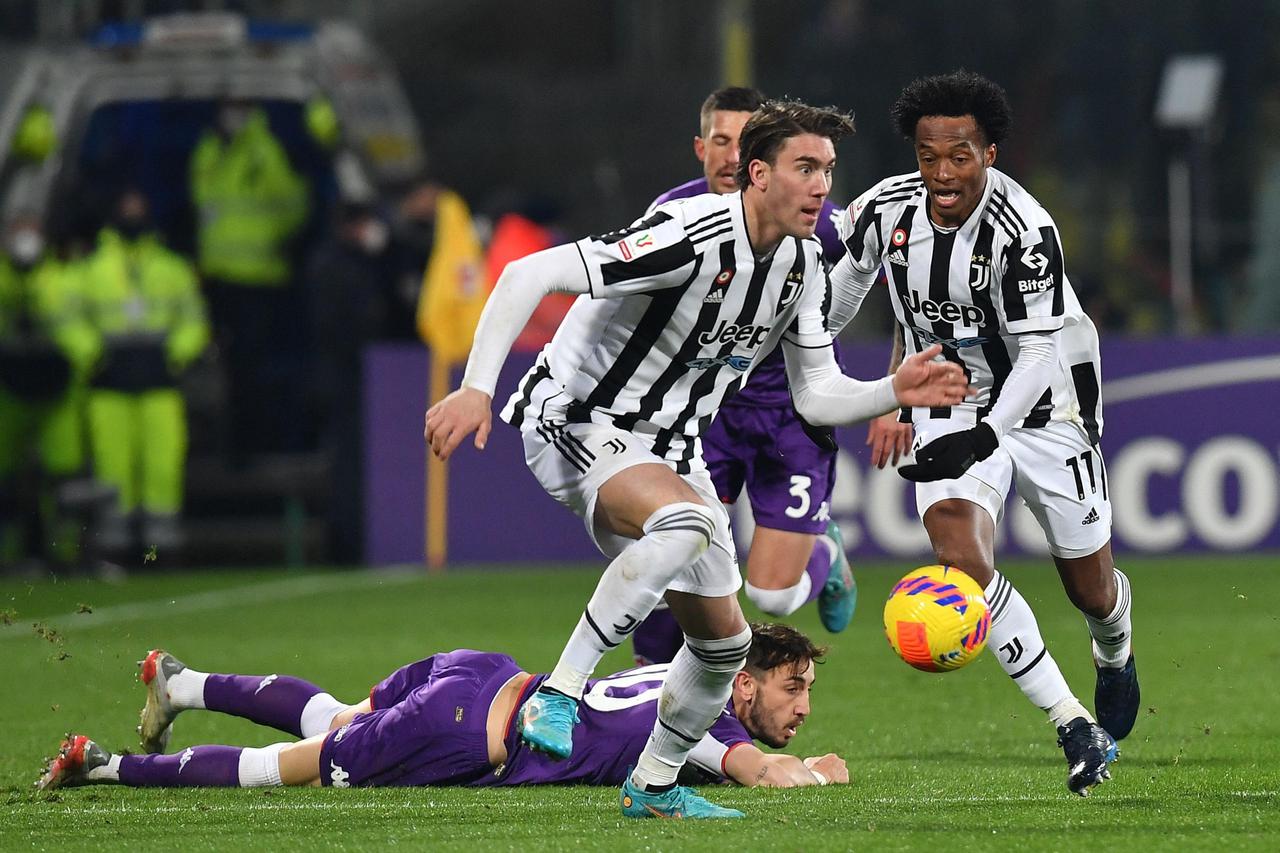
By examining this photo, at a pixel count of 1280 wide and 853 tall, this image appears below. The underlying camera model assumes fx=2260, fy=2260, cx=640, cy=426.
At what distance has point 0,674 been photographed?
9.93m

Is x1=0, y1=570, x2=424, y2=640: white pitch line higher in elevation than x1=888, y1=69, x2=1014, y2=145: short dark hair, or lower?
lower

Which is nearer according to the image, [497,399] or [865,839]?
[865,839]

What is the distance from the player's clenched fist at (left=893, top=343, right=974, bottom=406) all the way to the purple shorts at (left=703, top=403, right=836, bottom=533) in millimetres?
2620

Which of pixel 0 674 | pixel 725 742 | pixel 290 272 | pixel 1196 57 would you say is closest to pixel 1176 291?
pixel 1196 57

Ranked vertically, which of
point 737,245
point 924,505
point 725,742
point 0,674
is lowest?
point 0,674

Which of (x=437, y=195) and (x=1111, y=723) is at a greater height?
(x=437, y=195)

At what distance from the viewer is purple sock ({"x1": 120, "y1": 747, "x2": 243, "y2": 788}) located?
6.62 meters

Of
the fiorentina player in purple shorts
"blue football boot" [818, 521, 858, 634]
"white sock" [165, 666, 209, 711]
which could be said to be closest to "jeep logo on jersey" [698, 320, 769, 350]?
"white sock" [165, 666, 209, 711]

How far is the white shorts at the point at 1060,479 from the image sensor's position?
701 centimetres

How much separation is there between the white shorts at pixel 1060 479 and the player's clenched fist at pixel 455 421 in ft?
6.02

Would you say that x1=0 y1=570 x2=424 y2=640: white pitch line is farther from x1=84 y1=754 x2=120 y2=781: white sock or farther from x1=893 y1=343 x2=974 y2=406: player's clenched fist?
x1=893 y1=343 x2=974 y2=406: player's clenched fist

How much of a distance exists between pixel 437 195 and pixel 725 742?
8892mm

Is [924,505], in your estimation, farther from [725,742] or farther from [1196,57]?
[1196,57]

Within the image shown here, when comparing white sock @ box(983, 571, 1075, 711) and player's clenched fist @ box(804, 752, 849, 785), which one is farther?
white sock @ box(983, 571, 1075, 711)
